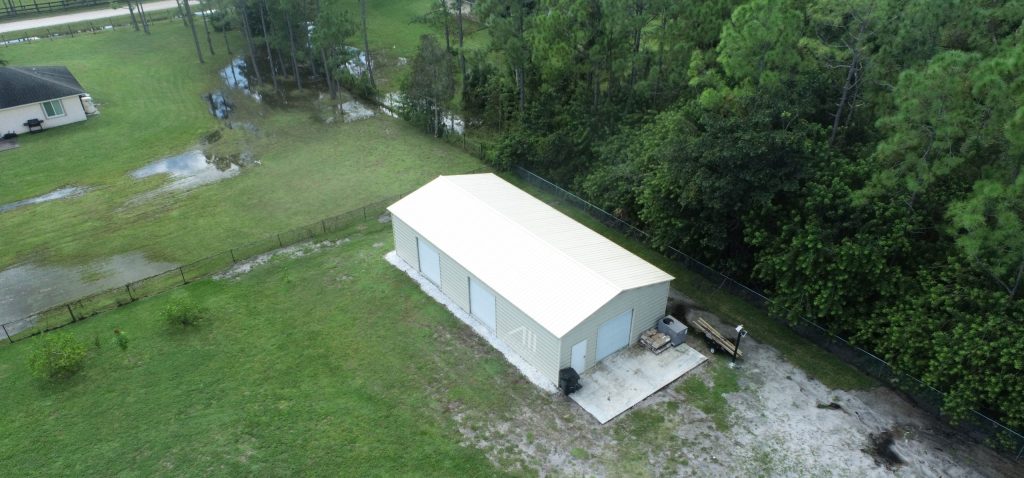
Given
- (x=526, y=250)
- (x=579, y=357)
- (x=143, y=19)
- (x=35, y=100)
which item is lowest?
(x=579, y=357)

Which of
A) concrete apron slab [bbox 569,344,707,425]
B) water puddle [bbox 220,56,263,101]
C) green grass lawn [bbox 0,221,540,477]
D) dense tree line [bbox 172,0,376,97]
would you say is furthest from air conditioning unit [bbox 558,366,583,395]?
water puddle [bbox 220,56,263,101]

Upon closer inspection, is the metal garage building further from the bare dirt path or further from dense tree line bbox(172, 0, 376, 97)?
dense tree line bbox(172, 0, 376, 97)

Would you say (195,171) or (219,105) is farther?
(219,105)

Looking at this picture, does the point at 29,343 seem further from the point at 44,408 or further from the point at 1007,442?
the point at 1007,442

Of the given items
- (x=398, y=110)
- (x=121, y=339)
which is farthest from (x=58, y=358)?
(x=398, y=110)

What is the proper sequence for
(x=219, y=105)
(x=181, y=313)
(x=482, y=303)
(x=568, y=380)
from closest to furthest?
(x=568, y=380) < (x=181, y=313) < (x=482, y=303) < (x=219, y=105)

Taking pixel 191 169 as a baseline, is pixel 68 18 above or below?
above

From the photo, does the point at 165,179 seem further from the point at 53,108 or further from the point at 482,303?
the point at 482,303
